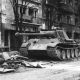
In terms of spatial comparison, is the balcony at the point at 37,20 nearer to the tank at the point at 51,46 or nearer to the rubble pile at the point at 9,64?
the tank at the point at 51,46

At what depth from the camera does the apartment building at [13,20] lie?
1021 inches

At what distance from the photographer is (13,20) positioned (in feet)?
89.3

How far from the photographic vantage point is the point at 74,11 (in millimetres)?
38875

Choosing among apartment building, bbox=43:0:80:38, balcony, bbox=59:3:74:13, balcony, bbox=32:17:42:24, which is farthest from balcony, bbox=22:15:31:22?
balcony, bbox=59:3:74:13

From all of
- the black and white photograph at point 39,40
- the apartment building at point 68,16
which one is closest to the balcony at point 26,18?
the black and white photograph at point 39,40

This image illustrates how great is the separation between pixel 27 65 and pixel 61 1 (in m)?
23.8

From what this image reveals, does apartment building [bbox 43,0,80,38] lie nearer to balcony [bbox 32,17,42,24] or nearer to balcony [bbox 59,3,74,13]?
balcony [bbox 59,3,74,13]

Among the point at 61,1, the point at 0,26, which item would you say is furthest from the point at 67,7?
the point at 0,26

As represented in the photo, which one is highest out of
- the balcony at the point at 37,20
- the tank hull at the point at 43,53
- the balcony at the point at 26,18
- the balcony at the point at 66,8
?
the balcony at the point at 66,8

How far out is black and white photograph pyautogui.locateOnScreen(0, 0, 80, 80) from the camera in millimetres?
10908

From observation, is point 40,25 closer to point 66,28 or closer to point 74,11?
point 66,28

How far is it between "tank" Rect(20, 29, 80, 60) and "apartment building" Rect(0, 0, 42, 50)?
8.19 meters

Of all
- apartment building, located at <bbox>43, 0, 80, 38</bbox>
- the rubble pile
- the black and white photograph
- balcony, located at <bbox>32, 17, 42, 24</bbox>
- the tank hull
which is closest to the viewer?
the rubble pile

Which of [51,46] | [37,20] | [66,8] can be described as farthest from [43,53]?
[66,8]
